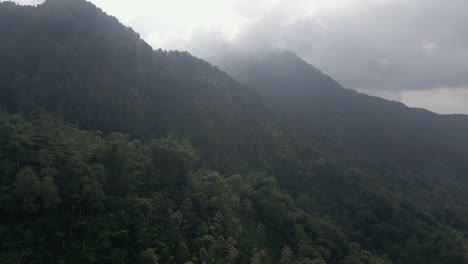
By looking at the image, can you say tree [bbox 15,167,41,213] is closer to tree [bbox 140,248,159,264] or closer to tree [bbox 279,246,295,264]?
tree [bbox 140,248,159,264]

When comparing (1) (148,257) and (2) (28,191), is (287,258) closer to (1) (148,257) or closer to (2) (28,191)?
(1) (148,257)

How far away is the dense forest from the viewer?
48.9 m

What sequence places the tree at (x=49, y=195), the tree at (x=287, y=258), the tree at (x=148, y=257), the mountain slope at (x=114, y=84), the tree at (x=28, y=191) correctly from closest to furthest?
the tree at (x=148, y=257) → the tree at (x=28, y=191) → the tree at (x=49, y=195) → the tree at (x=287, y=258) → the mountain slope at (x=114, y=84)

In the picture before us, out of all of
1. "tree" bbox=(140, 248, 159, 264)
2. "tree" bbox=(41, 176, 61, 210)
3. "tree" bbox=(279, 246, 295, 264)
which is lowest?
"tree" bbox=(279, 246, 295, 264)

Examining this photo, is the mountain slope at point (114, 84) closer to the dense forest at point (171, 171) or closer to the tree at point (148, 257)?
the dense forest at point (171, 171)

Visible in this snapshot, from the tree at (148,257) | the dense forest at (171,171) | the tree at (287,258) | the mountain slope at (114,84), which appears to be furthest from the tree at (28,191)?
the mountain slope at (114,84)

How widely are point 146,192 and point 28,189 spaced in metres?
17.3

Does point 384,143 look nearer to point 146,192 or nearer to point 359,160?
point 359,160

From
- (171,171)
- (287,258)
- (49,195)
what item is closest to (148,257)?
(49,195)

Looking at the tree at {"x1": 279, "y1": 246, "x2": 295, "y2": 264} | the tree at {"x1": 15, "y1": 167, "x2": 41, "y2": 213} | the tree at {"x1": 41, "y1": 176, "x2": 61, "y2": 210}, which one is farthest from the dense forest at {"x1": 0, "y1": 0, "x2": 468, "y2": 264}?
the tree at {"x1": 279, "y1": 246, "x2": 295, "y2": 264}

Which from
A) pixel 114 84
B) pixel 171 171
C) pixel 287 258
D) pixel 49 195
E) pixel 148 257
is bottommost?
pixel 287 258

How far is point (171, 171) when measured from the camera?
67.2m

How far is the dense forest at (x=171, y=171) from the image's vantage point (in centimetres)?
4888

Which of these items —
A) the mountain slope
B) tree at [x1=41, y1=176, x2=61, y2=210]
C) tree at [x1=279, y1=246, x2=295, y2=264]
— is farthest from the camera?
the mountain slope
